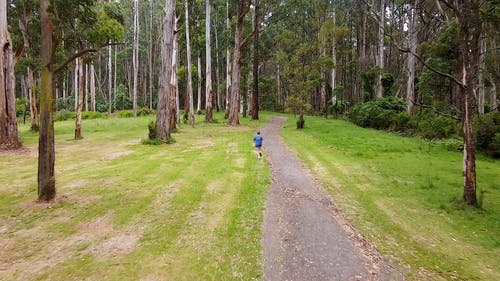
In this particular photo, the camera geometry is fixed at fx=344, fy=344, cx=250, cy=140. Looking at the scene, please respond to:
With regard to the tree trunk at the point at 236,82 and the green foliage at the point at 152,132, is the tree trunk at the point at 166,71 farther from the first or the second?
the tree trunk at the point at 236,82

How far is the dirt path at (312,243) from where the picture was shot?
5387mm

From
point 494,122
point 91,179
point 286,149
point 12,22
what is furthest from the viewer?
point 12,22

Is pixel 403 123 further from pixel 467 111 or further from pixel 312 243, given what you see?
pixel 312 243

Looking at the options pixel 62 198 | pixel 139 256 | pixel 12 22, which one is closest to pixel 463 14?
pixel 139 256

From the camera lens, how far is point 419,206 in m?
8.60

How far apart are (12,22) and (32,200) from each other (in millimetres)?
22889

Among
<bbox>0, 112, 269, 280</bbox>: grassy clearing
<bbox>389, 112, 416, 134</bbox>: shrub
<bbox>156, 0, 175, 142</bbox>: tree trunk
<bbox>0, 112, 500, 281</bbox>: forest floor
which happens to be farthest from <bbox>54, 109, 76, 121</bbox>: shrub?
<bbox>389, 112, 416, 134</bbox>: shrub

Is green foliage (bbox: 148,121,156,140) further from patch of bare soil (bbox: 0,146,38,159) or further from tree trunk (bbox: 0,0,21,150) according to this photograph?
tree trunk (bbox: 0,0,21,150)

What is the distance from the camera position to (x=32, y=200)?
8094 millimetres

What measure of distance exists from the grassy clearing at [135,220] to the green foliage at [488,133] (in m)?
10.3

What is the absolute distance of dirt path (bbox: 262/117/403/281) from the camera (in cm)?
539

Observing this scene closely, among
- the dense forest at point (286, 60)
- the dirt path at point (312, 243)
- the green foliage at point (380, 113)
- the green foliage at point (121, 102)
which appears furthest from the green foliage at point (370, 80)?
the green foliage at point (121, 102)

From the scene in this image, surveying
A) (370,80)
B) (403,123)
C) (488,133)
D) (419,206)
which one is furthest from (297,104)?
(419,206)

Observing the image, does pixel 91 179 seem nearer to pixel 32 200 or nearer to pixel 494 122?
pixel 32 200
